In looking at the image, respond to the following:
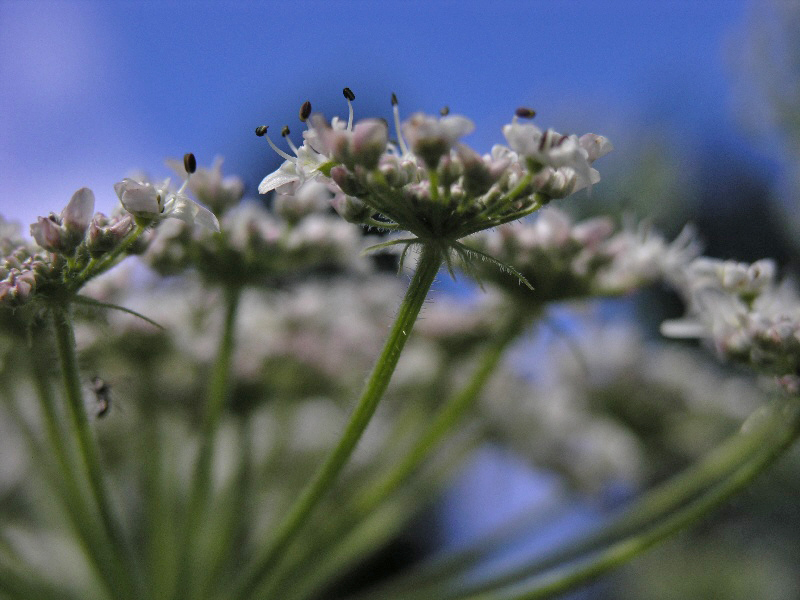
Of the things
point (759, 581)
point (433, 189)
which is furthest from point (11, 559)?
point (759, 581)

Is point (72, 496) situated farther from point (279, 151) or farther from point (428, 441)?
point (279, 151)

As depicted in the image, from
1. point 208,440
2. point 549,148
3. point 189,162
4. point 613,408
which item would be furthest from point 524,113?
point 613,408

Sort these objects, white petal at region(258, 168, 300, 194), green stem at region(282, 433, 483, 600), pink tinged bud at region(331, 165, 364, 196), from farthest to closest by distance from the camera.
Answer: green stem at region(282, 433, 483, 600), white petal at region(258, 168, 300, 194), pink tinged bud at region(331, 165, 364, 196)

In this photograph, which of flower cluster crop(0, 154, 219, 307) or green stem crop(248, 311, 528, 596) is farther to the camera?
green stem crop(248, 311, 528, 596)

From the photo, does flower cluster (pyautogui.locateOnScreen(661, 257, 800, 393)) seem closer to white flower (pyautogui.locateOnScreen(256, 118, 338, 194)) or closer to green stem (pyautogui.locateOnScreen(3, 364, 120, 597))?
white flower (pyautogui.locateOnScreen(256, 118, 338, 194))

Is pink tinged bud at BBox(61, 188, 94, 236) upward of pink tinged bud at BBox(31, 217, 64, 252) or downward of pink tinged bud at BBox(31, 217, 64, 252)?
upward

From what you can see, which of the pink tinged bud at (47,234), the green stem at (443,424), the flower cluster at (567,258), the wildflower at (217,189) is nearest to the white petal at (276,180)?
the pink tinged bud at (47,234)

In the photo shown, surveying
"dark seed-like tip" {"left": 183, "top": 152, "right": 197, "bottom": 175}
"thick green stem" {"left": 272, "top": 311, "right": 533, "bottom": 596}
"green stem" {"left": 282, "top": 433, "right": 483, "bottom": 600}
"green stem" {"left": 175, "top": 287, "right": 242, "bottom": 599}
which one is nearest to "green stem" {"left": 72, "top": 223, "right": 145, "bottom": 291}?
"dark seed-like tip" {"left": 183, "top": 152, "right": 197, "bottom": 175}

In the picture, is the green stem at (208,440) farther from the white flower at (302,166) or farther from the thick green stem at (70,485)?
the white flower at (302,166)
